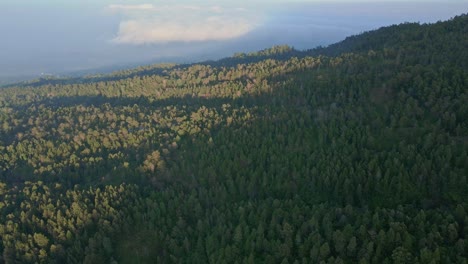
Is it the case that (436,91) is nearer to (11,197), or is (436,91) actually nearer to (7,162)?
(11,197)

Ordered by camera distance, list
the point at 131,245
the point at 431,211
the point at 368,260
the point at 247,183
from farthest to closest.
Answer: the point at 247,183 < the point at 131,245 < the point at 431,211 < the point at 368,260

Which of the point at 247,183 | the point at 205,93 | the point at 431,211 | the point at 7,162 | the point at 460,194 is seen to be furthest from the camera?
the point at 205,93

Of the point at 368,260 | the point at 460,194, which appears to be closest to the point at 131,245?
the point at 368,260

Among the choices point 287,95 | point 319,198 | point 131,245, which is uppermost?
point 287,95

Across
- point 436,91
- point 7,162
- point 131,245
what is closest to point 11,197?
point 7,162

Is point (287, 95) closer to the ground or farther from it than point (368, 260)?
farther from it

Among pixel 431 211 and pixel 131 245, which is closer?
pixel 431 211

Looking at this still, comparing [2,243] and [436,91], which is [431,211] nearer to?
[436,91]
